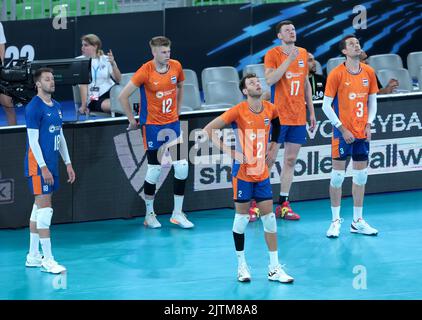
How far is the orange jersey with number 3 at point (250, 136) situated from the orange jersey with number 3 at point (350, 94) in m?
1.79

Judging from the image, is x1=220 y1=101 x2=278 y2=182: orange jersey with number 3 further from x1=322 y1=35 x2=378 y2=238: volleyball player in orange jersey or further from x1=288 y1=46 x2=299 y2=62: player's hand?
x1=288 y1=46 x2=299 y2=62: player's hand

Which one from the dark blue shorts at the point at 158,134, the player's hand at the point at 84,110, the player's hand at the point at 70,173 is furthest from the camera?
the player's hand at the point at 84,110

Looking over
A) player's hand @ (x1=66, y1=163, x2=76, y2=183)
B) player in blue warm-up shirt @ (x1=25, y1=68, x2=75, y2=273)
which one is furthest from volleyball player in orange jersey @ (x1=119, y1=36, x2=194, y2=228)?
player in blue warm-up shirt @ (x1=25, y1=68, x2=75, y2=273)

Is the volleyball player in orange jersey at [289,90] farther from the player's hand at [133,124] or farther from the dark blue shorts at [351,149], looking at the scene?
the player's hand at [133,124]

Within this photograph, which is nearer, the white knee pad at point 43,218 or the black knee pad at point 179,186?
the white knee pad at point 43,218

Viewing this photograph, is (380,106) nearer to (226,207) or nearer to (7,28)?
(226,207)

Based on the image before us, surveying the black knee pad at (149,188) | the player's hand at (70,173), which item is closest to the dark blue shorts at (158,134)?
the black knee pad at (149,188)

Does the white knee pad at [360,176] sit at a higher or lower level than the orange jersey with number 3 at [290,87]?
lower

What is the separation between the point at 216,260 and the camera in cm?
1149

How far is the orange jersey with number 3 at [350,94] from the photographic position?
12070mm

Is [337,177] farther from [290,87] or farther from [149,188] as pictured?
[149,188]

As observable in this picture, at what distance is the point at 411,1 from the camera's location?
21.3 metres
